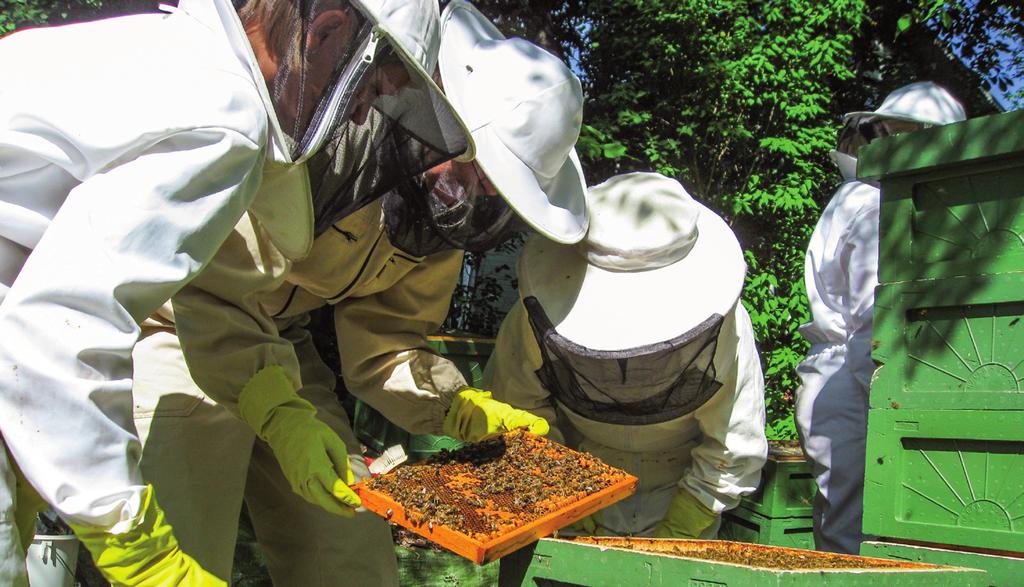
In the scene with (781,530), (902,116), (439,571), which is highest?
(902,116)

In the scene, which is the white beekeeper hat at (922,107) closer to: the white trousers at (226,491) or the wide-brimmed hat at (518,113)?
the wide-brimmed hat at (518,113)

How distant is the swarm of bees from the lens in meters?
2.18

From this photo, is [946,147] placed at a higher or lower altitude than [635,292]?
higher

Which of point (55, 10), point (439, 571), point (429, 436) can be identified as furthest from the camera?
point (55, 10)

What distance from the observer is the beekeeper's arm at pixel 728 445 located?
320 cm

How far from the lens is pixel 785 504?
4.14 m

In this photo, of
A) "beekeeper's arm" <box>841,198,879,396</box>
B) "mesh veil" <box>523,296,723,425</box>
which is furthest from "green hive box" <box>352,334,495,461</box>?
"beekeeper's arm" <box>841,198,879,396</box>

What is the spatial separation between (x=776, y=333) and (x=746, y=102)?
1667 mm

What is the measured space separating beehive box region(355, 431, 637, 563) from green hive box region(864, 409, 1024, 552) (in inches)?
28.6

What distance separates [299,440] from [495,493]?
53cm

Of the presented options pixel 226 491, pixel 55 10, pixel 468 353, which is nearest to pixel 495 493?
pixel 226 491

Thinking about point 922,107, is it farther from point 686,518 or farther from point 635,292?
Answer: point 686,518

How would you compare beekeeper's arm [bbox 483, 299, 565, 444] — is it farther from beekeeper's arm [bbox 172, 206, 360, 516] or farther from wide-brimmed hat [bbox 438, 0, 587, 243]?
beekeeper's arm [bbox 172, 206, 360, 516]

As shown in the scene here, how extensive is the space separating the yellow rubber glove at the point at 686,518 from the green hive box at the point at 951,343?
0.94 meters
